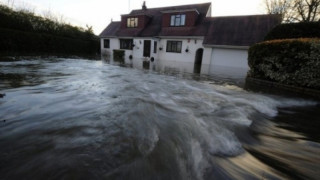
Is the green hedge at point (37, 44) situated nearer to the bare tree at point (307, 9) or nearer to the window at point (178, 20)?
the window at point (178, 20)

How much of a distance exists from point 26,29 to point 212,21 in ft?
57.5

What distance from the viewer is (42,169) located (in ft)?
4.95

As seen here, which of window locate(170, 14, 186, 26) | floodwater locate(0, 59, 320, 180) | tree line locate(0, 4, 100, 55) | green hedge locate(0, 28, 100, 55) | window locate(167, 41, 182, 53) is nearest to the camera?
floodwater locate(0, 59, 320, 180)

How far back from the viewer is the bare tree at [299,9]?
1973cm

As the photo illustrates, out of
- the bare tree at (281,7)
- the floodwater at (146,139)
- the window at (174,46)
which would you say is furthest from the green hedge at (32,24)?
the bare tree at (281,7)

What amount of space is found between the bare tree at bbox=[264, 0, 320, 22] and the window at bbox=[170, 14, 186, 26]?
409 inches

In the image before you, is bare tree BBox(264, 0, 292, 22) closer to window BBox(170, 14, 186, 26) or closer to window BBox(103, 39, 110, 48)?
window BBox(170, 14, 186, 26)

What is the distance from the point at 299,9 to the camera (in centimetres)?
2097

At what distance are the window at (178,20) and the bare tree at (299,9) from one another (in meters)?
10.4

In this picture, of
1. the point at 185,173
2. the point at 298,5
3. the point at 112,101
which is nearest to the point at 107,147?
the point at 185,173

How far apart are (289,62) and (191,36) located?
12.5 metres

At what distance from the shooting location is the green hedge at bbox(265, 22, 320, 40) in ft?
27.0

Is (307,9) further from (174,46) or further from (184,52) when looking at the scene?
(174,46)

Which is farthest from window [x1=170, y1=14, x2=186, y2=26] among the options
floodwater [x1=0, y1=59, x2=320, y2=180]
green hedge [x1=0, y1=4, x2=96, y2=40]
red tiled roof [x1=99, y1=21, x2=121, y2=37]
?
floodwater [x1=0, y1=59, x2=320, y2=180]
